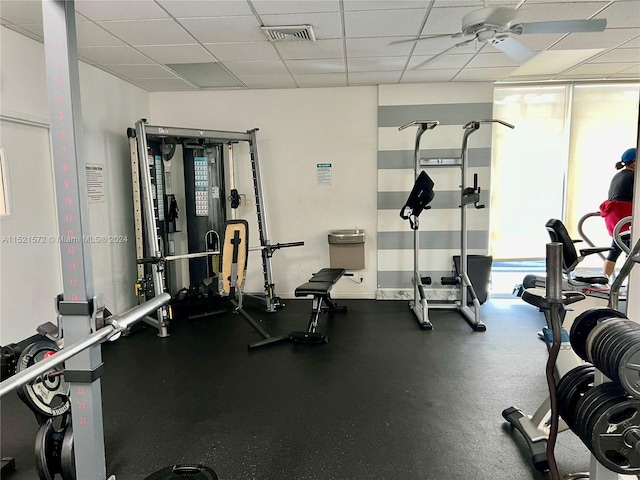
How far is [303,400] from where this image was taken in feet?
9.14

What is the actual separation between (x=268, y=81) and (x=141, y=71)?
4.50 ft

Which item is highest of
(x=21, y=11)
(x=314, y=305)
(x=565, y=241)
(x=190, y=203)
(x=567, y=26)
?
(x=21, y=11)

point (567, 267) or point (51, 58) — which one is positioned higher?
point (51, 58)

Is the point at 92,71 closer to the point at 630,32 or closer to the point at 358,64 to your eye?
Result: the point at 358,64

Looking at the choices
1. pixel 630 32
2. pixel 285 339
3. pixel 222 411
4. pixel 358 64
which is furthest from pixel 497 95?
pixel 222 411

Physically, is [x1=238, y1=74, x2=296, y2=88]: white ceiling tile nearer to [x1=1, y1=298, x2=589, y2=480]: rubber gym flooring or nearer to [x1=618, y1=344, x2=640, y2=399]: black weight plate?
[x1=1, y1=298, x2=589, y2=480]: rubber gym flooring

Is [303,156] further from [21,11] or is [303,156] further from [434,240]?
[21,11]

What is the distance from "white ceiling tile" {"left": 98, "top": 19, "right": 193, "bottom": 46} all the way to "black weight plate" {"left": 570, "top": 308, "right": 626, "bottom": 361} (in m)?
3.22

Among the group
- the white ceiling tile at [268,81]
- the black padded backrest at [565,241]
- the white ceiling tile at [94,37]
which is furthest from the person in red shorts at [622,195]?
the white ceiling tile at [94,37]

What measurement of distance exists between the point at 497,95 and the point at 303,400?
4.49m

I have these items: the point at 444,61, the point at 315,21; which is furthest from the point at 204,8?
the point at 444,61

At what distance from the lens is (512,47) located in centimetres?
298

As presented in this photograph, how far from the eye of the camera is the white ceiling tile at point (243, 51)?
360cm

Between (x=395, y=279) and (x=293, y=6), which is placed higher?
(x=293, y=6)
